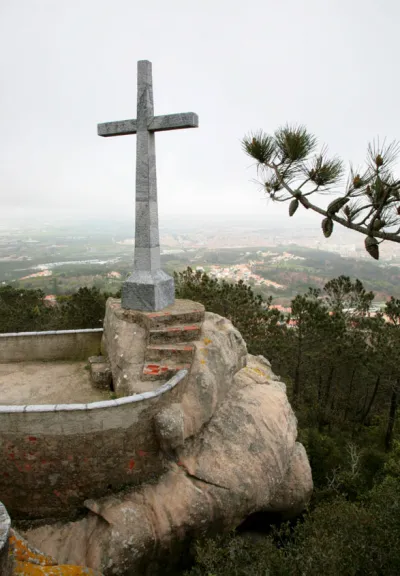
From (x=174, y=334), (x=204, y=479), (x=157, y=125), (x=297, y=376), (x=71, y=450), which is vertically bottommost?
(x=297, y=376)

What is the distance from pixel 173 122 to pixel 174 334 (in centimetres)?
458

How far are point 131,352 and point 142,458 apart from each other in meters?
2.07

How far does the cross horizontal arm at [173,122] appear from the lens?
8188 mm

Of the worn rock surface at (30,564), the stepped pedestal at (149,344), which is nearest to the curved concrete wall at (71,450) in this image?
the stepped pedestal at (149,344)

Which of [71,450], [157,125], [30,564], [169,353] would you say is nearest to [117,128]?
[157,125]

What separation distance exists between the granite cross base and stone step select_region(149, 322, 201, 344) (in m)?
0.74

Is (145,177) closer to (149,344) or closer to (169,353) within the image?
(149,344)

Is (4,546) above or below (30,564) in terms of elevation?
above

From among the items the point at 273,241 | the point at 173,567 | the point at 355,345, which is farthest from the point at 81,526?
the point at 273,241

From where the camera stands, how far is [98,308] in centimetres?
1814

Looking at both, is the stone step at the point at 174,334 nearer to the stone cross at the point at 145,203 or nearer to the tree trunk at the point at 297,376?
the stone cross at the point at 145,203

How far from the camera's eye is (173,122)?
27.5 feet

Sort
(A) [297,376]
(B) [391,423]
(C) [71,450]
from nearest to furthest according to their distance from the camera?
(C) [71,450]
(B) [391,423]
(A) [297,376]

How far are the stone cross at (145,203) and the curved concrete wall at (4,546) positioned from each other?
4.81m
